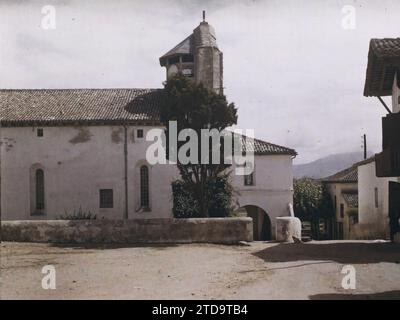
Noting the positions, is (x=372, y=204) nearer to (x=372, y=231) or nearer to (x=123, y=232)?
(x=372, y=231)

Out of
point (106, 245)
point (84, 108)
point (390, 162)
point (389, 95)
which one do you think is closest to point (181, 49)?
point (84, 108)

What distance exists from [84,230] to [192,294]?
9462 mm

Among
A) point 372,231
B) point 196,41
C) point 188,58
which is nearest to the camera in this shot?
point 372,231

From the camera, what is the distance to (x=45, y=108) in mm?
27297

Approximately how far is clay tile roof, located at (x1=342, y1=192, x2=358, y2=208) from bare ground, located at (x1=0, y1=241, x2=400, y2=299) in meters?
21.0

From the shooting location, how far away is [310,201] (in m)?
41.4

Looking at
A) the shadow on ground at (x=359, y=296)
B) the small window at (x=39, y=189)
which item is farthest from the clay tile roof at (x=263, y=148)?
the shadow on ground at (x=359, y=296)

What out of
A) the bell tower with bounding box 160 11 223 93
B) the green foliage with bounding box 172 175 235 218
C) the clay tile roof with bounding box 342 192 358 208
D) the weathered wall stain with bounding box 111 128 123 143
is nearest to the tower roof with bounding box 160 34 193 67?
the bell tower with bounding box 160 11 223 93

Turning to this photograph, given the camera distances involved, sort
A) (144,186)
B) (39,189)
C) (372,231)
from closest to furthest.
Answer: (372,231), (39,189), (144,186)

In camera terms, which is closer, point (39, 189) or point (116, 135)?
point (116, 135)

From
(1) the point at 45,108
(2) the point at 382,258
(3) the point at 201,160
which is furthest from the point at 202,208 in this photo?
(1) the point at 45,108

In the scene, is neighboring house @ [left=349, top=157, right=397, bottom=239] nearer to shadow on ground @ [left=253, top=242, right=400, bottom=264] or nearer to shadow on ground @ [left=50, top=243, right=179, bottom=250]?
shadow on ground @ [left=253, top=242, right=400, bottom=264]

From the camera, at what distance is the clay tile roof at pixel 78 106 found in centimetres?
2619

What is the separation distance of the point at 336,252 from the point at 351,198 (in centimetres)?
2481
